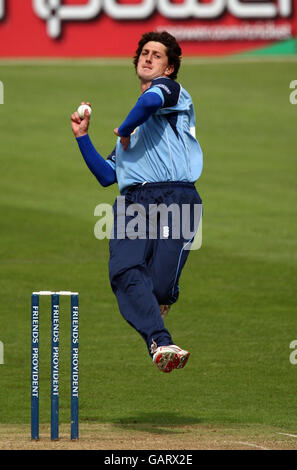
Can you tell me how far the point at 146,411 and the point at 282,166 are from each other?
1416 centimetres

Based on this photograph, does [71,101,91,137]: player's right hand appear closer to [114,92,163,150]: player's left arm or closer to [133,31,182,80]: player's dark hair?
[114,92,163,150]: player's left arm

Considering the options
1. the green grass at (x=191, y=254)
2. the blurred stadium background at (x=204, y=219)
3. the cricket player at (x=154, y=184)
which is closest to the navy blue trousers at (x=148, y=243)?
the cricket player at (x=154, y=184)

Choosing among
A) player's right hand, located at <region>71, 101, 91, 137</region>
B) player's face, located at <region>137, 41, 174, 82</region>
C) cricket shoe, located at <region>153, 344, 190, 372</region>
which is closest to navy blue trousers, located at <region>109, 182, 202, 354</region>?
cricket shoe, located at <region>153, 344, 190, 372</region>

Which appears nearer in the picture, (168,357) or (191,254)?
(168,357)

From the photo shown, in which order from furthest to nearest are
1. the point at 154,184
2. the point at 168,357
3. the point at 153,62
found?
the point at 153,62 < the point at 154,184 < the point at 168,357

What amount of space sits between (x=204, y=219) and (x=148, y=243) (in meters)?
11.2

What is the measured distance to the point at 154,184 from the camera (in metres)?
8.15

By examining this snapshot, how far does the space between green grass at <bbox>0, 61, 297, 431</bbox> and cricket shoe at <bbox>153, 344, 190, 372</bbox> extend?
75.9 inches

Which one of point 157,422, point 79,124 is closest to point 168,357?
point 79,124

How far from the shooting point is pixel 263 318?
44.7 ft

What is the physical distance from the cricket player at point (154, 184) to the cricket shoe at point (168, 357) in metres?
0.34

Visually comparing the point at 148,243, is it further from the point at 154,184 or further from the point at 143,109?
the point at 143,109

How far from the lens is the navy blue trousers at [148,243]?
8086 mm

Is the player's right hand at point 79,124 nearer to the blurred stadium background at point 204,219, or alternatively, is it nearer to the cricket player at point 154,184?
the cricket player at point 154,184
